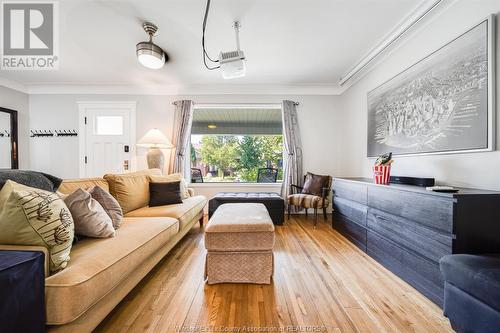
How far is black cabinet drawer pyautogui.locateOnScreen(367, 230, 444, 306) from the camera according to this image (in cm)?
158

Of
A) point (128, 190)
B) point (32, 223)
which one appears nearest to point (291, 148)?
point (128, 190)

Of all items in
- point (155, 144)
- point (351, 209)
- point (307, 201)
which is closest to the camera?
point (351, 209)

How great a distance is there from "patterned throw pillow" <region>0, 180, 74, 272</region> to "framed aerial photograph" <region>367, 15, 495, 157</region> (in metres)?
2.93

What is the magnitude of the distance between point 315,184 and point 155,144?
289cm

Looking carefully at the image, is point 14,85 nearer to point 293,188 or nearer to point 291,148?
point 291,148

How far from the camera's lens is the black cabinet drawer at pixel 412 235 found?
1.55 m

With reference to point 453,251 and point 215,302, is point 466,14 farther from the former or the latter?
point 215,302

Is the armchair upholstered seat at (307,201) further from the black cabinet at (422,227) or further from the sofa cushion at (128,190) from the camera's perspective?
the sofa cushion at (128,190)

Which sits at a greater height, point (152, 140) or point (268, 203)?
point (152, 140)

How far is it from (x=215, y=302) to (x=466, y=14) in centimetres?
313

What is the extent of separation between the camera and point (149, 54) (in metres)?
2.68

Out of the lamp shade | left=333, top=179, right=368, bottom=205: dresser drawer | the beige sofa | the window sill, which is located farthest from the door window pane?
left=333, top=179, right=368, bottom=205: dresser drawer

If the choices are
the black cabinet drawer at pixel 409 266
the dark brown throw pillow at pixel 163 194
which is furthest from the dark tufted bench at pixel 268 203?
the black cabinet drawer at pixel 409 266

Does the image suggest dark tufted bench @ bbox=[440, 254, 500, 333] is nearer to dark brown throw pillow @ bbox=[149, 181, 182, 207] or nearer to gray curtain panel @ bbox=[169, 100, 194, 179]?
dark brown throw pillow @ bbox=[149, 181, 182, 207]
